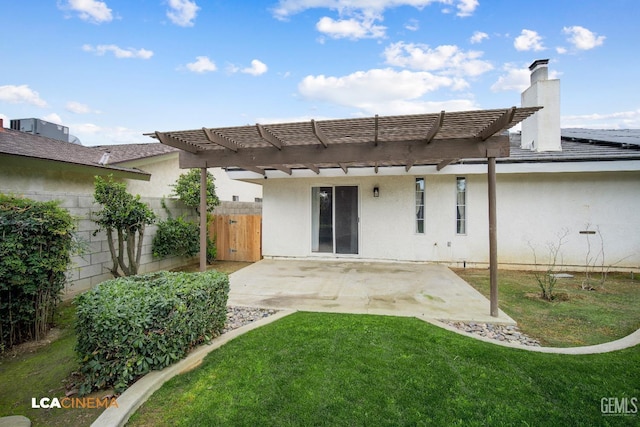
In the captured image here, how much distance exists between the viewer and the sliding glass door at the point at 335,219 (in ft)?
31.5

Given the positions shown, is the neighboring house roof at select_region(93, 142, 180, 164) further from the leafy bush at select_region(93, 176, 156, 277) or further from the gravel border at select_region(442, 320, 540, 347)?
Result: the gravel border at select_region(442, 320, 540, 347)

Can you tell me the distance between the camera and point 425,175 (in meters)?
8.98

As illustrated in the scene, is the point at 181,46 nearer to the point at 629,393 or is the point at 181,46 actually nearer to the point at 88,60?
the point at 88,60

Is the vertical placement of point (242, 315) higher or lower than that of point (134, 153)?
lower

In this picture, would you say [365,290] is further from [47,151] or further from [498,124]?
[47,151]

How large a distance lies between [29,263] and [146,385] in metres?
2.51

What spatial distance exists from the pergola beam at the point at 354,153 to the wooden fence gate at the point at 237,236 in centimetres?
431

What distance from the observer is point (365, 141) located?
5.38m

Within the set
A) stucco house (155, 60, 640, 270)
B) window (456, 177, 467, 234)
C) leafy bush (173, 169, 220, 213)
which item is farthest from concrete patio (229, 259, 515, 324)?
leafy bush (173, 169, 220, 213)

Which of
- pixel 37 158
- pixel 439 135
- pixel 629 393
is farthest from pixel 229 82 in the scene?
pixel 629 393

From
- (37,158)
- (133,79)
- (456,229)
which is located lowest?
(456,229)

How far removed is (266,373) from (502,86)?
16.1 metres

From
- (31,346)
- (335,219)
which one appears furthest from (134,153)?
(31,346)

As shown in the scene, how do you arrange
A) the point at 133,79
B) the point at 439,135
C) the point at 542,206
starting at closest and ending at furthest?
the point at 439,135, the point at 542,206, the point at 133,79
